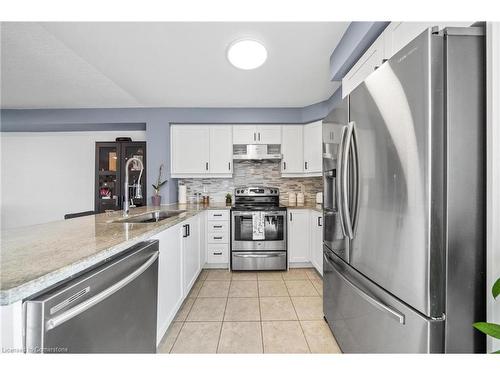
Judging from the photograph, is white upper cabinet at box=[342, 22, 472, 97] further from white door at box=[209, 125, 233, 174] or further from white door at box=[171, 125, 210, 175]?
white door at box=[171, 125, 210, 175]

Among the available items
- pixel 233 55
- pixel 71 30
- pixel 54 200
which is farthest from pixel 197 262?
pixel 54 200

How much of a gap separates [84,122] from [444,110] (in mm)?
4320

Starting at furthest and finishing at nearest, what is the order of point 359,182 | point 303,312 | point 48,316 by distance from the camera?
point 303,312, point 359,182, point 48,316

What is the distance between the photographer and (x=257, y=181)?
12.5 feet

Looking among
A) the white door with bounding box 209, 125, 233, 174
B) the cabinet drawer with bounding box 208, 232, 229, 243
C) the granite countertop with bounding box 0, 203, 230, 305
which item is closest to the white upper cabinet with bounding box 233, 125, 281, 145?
the white door with bounding box 209, 125, 233, 174

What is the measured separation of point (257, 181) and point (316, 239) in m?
1.36

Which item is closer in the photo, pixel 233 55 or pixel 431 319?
pixel 431 319

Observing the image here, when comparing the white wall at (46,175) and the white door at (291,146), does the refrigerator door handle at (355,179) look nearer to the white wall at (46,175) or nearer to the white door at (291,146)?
the white door at (291,146)

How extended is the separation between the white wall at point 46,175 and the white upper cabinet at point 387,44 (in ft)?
16.0

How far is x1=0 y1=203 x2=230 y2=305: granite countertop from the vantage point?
624mm

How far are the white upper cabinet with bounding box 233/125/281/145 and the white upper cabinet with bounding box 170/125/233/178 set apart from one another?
0.12m

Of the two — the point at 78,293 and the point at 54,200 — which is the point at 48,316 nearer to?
the point at 78,293

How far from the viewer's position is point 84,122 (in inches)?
138

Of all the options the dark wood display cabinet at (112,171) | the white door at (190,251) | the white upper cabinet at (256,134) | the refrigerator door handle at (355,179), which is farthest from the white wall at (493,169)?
the dark wood display cabinet at (112,171)
